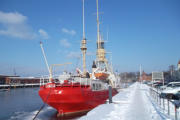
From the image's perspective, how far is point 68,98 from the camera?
15.9m

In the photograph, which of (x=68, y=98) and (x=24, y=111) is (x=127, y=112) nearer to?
(x=68, y=98)

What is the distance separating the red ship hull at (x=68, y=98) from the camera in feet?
52.1

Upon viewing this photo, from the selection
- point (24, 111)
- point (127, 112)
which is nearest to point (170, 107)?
point (127, 112)

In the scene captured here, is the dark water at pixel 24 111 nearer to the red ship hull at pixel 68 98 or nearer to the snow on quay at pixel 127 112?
the red ship hull at pixel 68 98

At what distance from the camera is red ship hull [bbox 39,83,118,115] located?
15.9 m

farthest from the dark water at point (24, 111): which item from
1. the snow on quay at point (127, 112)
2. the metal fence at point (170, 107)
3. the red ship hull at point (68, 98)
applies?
the metal fence at point (170, 107)

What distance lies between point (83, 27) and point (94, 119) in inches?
711

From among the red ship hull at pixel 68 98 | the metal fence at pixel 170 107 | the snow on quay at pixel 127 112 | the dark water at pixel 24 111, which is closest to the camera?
the metal fence at pixel 170 107

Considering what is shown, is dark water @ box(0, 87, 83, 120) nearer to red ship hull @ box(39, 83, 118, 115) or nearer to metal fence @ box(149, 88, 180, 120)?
red ship hull @ box(39, 83, 118, 115)

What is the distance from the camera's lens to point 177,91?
20828 mm

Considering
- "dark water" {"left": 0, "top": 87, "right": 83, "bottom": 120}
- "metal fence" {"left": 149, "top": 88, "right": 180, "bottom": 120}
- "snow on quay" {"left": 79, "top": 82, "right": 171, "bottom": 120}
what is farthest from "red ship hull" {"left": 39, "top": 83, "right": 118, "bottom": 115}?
"metal fence" {"left": 149, "top": 88, "right": 180, "bottom": 120}

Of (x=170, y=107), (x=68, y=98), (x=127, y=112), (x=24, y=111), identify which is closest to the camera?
(x=127, y=112)

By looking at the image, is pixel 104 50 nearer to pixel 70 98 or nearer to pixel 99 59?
pixel 99 59

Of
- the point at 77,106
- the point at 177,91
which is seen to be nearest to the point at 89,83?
the point at 77,106
